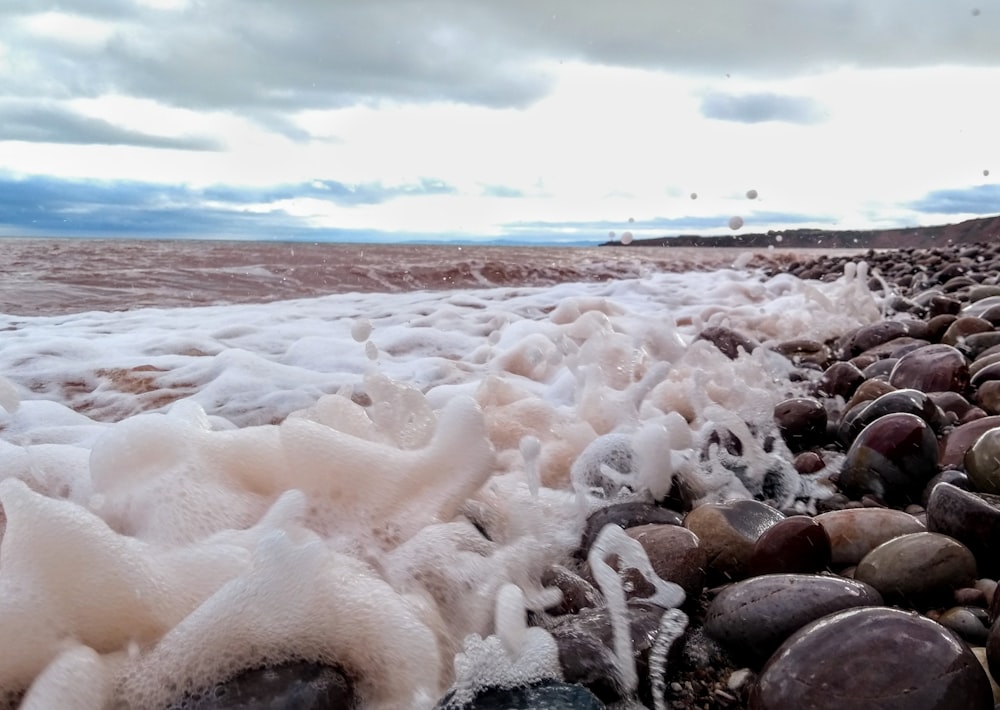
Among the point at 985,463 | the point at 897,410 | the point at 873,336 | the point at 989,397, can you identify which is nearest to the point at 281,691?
the point at 985,463

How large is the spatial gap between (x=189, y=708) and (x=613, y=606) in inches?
27.8

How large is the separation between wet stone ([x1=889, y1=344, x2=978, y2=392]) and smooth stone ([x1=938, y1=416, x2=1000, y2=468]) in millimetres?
586

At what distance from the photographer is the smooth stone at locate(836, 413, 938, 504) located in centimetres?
195

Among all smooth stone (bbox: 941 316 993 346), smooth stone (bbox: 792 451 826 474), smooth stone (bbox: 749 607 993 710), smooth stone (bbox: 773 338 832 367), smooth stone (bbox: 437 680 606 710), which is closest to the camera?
smooth stone (bbox: 749 607 993 710)

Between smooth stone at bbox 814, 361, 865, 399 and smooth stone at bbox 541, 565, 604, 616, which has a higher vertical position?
smooth stone at bbox 814, 361, 865, 399

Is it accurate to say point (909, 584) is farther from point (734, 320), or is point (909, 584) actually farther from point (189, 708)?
point (734, 320)

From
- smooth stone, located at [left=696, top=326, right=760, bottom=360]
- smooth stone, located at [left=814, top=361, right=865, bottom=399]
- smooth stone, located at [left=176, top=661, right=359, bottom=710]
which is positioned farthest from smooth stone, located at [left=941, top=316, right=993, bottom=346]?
smooth stone, located at [left=176, top=661, right=359, bottom=710]

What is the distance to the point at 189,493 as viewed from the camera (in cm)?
163

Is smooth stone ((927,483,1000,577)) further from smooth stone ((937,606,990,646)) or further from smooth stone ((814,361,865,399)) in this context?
smooth stone ((814,361,865,399))

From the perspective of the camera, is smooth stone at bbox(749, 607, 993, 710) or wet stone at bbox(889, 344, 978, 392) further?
wet stone at bbox(889, 344, 978, 392)

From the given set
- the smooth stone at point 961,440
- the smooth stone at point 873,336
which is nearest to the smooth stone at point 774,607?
the smooth stone at point 961,440

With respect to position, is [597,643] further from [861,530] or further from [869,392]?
[869,392]

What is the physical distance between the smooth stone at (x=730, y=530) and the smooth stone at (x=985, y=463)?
0.49 m

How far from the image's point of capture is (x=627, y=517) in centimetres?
177
